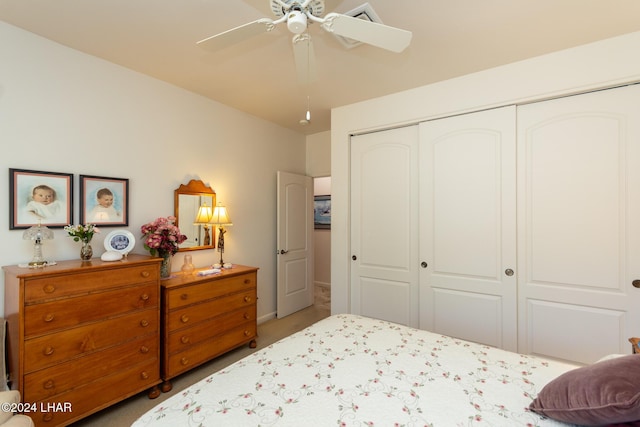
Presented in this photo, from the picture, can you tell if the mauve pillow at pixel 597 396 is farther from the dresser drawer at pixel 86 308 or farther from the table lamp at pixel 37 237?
the table lamp at pixel 37 237

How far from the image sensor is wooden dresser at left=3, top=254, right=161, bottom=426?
1657 mm

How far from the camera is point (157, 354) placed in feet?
7.32

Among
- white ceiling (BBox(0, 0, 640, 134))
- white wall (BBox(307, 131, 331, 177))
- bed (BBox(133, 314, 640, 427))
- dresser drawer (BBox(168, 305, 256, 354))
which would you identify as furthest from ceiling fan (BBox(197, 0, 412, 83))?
white wall (BBox(307, 131, 331, 177))

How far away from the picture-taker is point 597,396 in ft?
3.01

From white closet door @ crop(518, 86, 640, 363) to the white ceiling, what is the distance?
54cm

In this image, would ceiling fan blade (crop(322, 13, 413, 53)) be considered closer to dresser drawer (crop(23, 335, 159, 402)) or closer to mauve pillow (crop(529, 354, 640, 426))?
mauve pillow (crop(529, 354, 640, 426))

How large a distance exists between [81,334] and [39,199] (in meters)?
0.98

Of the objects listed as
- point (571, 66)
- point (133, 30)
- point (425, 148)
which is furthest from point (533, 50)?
point (133, 30)

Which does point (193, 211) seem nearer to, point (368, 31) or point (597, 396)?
point (368, 31)

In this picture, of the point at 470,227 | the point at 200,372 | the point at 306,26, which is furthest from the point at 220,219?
the point at 470,227

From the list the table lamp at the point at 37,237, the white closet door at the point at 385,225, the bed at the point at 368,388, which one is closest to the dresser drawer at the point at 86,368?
the table lamp at the point at 37,237

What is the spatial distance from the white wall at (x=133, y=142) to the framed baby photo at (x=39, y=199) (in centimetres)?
5

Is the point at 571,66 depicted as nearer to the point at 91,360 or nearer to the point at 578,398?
the point at 578,398

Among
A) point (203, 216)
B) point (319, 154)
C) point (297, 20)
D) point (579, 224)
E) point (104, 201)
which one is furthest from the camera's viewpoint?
point (319, 154)
